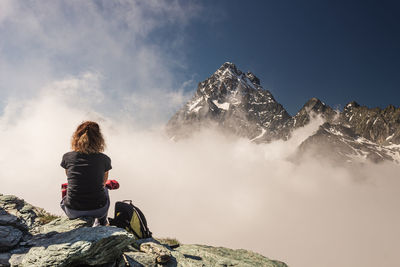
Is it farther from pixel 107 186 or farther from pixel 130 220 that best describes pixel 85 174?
pixel 130 220

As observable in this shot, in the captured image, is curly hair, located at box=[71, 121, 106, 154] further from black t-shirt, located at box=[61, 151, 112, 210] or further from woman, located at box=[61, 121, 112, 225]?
black t-shirt, located at box=[61, 151, 112, 210]

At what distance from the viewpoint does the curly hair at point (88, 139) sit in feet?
18.7

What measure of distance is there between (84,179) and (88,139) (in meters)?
1.03

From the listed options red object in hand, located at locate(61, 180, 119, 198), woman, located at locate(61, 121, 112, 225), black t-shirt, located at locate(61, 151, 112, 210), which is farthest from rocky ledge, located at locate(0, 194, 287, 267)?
red object in hand, located at locate(61, 180, 119, 198)

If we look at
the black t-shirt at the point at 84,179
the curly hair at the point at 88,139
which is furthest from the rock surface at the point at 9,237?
the curly hair at the point at 88,139

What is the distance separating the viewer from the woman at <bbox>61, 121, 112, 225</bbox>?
18.4 feet

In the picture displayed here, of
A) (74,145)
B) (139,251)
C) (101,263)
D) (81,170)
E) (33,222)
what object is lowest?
(101,263)

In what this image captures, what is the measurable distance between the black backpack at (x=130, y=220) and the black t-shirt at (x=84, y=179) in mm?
1268

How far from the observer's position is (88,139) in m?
5.71

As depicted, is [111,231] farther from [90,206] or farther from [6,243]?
[6,243]

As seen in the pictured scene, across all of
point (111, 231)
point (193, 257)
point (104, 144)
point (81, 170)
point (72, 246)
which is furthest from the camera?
point (193, 257)

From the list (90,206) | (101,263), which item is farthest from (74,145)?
(101,263)

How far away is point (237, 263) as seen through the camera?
682 centimetres

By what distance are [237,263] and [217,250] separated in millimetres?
1231
